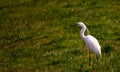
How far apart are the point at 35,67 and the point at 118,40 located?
5.95 m

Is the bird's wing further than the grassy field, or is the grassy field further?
the grassy field

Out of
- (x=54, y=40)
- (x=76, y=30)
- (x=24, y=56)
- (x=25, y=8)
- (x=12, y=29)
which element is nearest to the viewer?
(x=24, y=56)

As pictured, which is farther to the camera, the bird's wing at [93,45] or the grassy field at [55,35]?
the grassy field at [55,35]

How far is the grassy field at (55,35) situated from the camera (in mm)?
19656

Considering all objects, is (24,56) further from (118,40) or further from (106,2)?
(106,2)

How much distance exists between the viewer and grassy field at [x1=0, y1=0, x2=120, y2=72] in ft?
64.5

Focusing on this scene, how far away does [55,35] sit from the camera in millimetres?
27078

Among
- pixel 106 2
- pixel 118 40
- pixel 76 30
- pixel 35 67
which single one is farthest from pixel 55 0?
pixel 35 67

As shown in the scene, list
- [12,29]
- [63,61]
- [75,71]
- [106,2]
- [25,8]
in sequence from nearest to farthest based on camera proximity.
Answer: [75,71] → [63,61] → [12,29] → [106,2] → [25,8]

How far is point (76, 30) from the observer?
27688 mm

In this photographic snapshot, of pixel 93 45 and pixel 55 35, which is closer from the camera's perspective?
pixel 93 45

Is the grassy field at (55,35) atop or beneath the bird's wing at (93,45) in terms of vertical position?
beneath

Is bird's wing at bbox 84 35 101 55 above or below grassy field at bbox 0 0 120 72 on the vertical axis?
above

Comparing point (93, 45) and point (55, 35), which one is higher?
point (93, 45)
